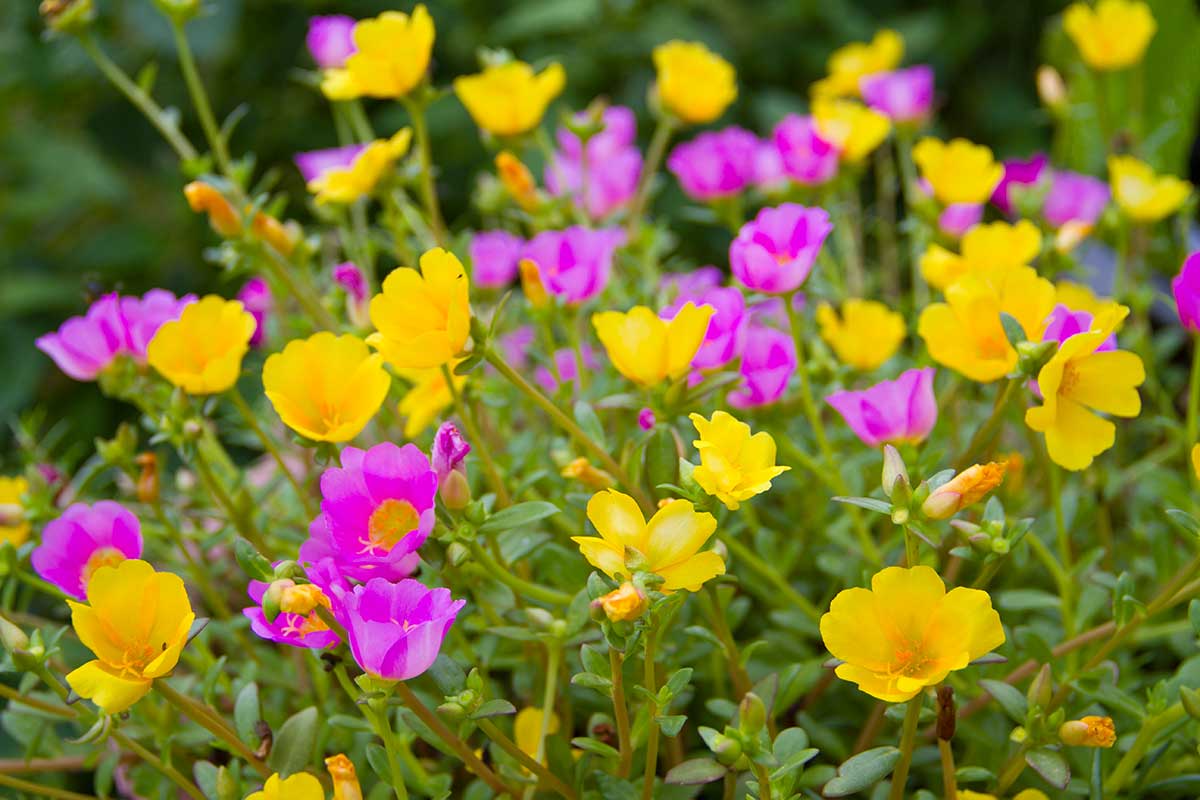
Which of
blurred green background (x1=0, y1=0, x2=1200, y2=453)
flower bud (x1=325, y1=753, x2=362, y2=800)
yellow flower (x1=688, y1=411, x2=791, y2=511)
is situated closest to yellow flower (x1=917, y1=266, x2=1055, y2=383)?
yellow flower (x1=688, y1=411, x2=791, y2=511)

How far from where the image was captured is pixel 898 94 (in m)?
0.98

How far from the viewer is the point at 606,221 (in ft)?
3.12

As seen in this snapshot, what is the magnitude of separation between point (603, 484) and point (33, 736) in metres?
0.38

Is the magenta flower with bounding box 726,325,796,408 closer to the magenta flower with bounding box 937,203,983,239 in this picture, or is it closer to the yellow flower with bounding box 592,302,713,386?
the yellow flower with bounding box 592,302,713,386

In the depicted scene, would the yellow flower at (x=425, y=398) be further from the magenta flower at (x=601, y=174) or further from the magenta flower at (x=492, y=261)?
the magenta flower at (x=601, y=174)

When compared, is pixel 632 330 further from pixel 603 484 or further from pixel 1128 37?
pixel 1128 37

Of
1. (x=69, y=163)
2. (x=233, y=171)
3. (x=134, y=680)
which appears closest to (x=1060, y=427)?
(x=134, y=680)

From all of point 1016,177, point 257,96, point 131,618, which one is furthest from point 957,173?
point 257,96

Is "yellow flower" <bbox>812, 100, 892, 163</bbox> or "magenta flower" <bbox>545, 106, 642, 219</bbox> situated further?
"magenta flower" <bbox>545, 106, 642, 219</bbox>

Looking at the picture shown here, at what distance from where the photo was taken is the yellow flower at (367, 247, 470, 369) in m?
0.51

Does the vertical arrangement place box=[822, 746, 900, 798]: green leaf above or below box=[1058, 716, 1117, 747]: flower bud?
below

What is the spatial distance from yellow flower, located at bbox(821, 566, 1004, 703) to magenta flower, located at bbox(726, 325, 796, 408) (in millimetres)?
181

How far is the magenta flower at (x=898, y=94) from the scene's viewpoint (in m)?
0.98

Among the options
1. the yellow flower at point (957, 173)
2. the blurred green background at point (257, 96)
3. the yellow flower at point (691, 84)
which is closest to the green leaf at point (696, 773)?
the yellow flower at point (957, 173)
